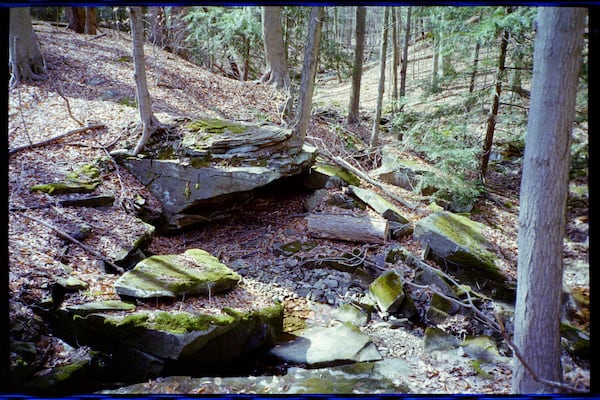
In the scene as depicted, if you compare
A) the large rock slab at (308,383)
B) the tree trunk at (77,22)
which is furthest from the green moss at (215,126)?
the large rock slab at (308,383)

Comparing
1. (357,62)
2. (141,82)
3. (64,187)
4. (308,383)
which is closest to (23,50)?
(64,187)

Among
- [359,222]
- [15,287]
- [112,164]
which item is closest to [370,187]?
[359,222]

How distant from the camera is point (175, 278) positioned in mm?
3830

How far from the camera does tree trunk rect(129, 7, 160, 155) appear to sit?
541 cm

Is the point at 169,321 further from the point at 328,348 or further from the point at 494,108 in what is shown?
the point at 494,108

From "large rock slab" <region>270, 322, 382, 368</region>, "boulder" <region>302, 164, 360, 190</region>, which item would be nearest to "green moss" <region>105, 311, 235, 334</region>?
"large rock slab" <region>270, 322, 382, 368</region>

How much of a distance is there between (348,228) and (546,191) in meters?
3.48

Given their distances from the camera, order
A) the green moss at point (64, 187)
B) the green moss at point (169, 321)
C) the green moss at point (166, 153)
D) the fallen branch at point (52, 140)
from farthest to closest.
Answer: the green moss at point (166, 153)
the green moss at point (64, 187)
the fallen branch at point (52, 140)
the green moss at point (169, 321)

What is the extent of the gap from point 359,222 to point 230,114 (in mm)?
3461

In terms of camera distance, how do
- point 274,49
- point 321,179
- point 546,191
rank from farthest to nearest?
point 274,49
point 321,179
point 546,191

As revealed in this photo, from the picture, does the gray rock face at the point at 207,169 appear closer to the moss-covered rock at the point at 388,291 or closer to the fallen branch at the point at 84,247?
the fallen branch at the point at 84,247

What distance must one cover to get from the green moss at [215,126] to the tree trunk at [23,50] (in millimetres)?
2072

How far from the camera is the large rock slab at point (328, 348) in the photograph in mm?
3680
